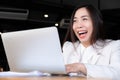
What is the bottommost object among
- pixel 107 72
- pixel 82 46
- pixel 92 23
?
pixel 107 72

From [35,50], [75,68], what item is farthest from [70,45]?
[35,50]

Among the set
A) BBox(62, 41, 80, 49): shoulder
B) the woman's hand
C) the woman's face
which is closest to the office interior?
BBox(62, 41, 80, 49): shoulder

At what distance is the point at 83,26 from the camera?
2.44 metres

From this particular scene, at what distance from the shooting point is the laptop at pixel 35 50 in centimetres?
179

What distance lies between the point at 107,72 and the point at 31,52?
574mm

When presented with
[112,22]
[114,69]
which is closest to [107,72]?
[114,69]

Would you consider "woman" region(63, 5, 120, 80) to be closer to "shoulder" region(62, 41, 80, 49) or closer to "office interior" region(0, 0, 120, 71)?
"shoulder" region(62, 41, 80, 49)

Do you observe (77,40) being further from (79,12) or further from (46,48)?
(46,48)

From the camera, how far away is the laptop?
179cm

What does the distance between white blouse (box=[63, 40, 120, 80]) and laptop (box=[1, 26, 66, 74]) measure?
30 cm

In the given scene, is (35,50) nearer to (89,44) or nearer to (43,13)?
(89,44)

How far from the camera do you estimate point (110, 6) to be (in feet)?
28.6

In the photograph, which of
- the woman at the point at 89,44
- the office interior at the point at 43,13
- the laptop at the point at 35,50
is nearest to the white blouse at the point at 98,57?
the woman at the point at 89,44

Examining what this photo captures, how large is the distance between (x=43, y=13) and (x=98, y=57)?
273 inches
